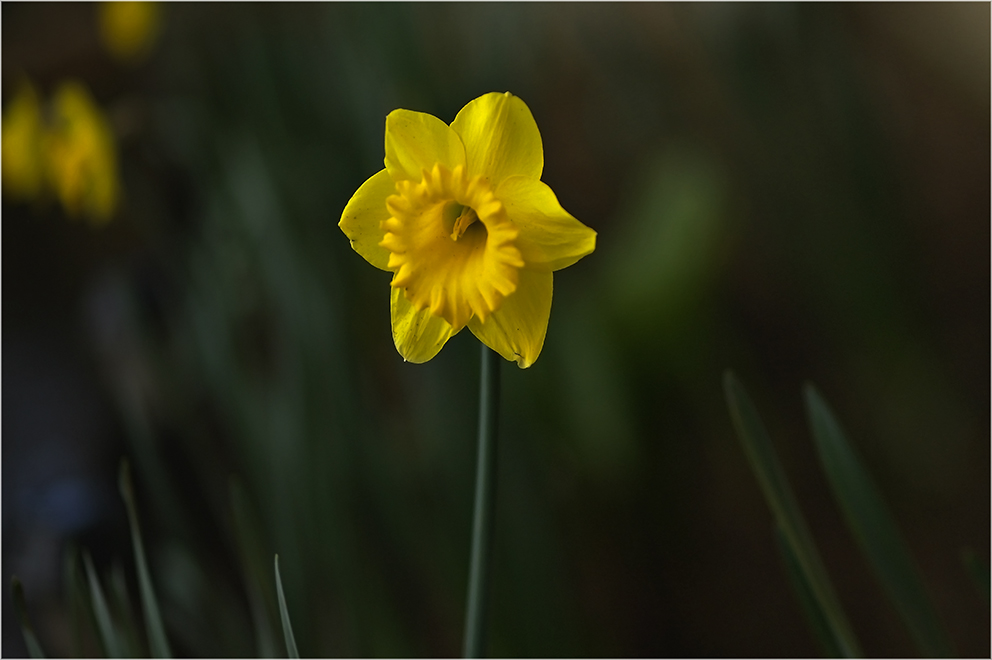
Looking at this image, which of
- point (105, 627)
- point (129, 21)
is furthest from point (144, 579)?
point (129, 21)

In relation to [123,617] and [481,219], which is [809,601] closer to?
[481,219]

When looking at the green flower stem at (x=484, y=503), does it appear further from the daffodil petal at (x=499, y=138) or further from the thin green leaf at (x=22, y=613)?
the thin green leaf at (x=22, y=613)

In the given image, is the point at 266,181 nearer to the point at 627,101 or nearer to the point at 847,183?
the point at 627,101

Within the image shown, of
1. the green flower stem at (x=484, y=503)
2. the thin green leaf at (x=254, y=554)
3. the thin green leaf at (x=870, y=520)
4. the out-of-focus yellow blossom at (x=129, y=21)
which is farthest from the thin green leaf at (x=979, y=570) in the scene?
the out-of-focus yellow blossom at (x=129, y=21)

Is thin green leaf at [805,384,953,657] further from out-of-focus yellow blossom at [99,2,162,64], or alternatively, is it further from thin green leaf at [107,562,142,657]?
out-of-focus yellow blossom at [99,2,162,64]

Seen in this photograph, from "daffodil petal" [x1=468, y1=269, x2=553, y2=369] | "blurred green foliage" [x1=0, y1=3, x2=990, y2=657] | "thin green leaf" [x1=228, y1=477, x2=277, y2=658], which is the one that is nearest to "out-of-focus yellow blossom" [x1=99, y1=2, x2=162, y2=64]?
"blurred green foliage" [x1=0, y1=3, x2=990, y2=657]
